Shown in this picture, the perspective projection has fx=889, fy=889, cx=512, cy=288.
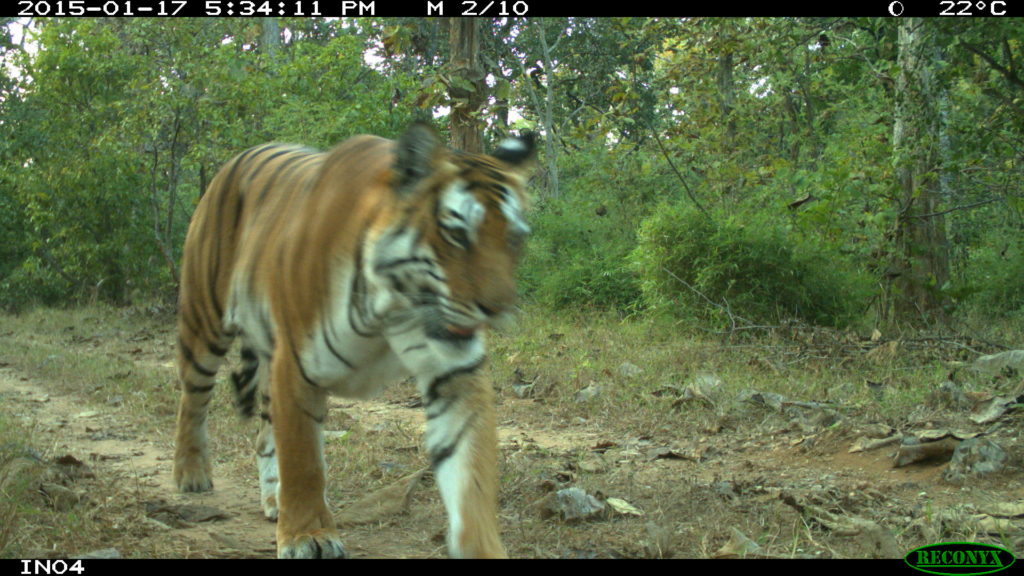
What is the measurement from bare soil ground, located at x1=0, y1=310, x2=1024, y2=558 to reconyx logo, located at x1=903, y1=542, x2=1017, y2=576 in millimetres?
81

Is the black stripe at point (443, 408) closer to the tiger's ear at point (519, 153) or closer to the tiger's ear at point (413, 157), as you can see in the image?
the tiger's ear at point (413, 157)

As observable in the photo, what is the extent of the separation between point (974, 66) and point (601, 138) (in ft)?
40.6

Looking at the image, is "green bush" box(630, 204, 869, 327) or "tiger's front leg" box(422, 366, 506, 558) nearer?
"tiger's front leg" box(422, 366, 506, 558)

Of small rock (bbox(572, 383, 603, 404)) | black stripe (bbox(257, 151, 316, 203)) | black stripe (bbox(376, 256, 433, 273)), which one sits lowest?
small rock (bbox(572, 383, 603, 404))

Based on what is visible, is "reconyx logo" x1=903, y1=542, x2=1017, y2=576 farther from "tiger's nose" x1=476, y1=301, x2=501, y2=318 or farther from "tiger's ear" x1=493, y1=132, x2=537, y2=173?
"tiger's ear" x1=493, y1=132, x2=537, y2=173

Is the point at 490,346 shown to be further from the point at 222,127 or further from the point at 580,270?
the point at 222,127

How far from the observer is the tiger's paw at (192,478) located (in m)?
4.49

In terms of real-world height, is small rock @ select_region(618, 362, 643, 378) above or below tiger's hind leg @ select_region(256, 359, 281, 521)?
below

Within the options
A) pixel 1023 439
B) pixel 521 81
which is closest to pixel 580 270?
pixel 1023 439

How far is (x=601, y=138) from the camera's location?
1934cm

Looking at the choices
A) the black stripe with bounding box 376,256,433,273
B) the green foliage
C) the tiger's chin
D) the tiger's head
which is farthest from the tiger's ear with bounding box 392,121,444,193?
the green foliage

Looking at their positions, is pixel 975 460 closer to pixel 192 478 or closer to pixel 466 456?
pixel 466 456

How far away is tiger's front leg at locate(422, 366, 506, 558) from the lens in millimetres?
2725

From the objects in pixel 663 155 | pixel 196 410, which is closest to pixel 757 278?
pixel 663 155
